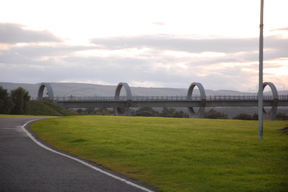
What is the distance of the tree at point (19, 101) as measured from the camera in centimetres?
7300

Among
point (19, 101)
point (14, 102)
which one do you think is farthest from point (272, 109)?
point (14, 102)

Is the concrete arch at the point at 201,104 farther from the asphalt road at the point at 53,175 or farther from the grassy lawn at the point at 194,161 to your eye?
the asphalt road at the point at 53,175

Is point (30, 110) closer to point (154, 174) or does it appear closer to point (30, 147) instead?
point (30, 147)

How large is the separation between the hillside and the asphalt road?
60076 mm

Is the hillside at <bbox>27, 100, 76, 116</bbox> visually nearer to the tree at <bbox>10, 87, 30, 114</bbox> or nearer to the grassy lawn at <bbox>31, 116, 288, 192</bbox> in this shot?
the tree at <bbox>10, 87, 30, 114</bbox>

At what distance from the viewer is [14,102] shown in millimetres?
74562

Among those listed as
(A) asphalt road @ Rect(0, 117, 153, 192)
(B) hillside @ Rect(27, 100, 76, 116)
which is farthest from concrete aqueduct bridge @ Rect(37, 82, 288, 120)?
(A) asphalt road @ Rect(0, 117, 153, 192)

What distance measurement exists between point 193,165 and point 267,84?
3375 inches

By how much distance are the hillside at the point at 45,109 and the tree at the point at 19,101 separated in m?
1.43

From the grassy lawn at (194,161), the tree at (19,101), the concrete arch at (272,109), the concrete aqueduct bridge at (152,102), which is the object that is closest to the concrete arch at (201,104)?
the concrete aqueduct bridge at (152,102)

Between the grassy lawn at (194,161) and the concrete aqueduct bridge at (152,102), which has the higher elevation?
the concrete aqueduct bridge at (152,102)

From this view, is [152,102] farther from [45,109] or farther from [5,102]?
[5,102]

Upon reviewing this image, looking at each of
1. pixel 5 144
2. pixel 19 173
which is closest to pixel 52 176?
pixel 19 173

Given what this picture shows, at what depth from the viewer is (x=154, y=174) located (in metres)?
10.8
